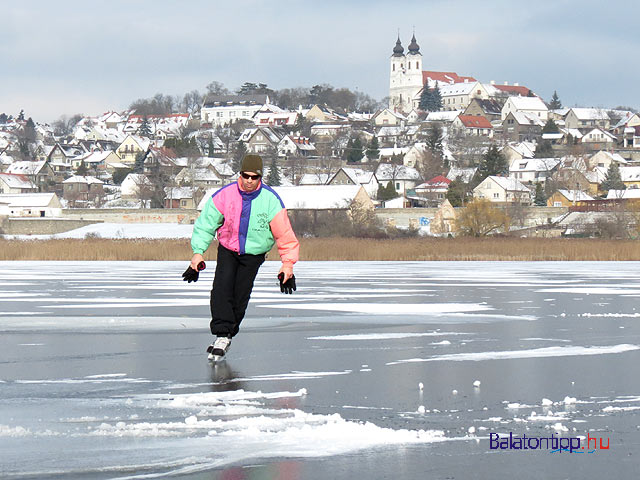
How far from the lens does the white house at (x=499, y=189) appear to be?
117150mm

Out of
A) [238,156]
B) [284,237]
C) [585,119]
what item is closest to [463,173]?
[238,156]

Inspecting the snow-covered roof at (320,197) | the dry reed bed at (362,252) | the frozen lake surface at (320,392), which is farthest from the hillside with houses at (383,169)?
the frozen lake surface at (320,392)

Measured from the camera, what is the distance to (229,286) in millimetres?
8375

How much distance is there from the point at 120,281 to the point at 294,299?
6151 millimetres

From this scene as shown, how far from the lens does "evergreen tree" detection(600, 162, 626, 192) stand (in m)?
126

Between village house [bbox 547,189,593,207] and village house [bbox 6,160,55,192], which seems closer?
village house [bbox 547,189,593,207]

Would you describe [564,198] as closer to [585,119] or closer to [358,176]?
[358,176]

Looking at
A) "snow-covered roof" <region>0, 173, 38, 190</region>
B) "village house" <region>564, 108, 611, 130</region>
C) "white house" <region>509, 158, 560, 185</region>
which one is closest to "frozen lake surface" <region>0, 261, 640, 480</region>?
"snow-covered roof" <region>0, 173, 38, 190</region>

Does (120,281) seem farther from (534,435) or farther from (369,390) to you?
(534,435)

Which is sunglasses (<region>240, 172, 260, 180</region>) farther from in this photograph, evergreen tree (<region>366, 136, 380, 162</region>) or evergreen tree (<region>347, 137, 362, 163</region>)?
evergreen tree (<region>347, 137, 362, 163</region>)

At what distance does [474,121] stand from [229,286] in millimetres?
184367

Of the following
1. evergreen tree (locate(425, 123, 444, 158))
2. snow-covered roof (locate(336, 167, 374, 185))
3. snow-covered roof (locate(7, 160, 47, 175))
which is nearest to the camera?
snow-covered roof (locate(336, 167, 374, 185))

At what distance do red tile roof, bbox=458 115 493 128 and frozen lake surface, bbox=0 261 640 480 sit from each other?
579ft

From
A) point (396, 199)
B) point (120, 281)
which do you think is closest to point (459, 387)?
point (120, 281)
